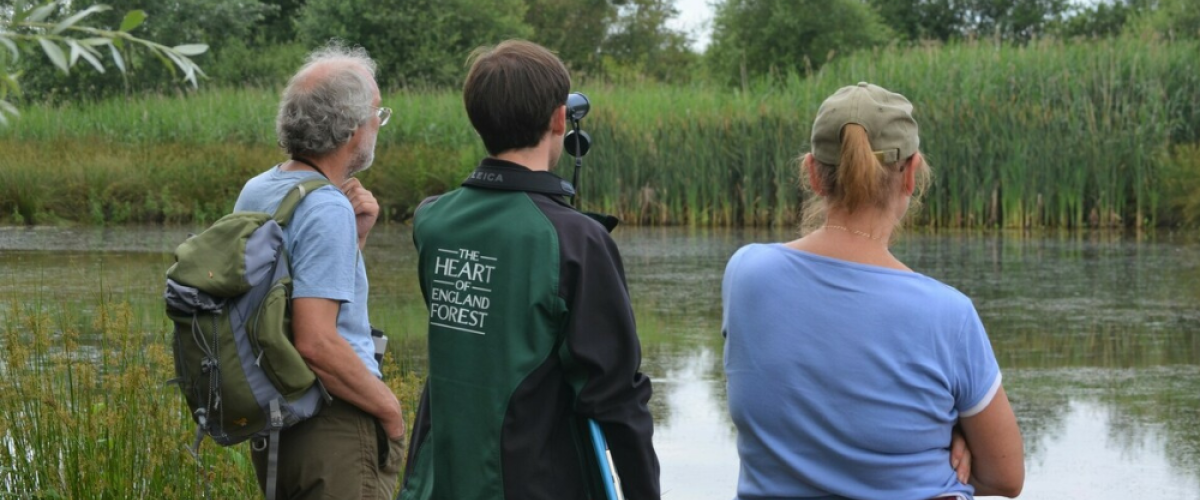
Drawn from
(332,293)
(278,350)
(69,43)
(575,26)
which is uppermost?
(575,26)

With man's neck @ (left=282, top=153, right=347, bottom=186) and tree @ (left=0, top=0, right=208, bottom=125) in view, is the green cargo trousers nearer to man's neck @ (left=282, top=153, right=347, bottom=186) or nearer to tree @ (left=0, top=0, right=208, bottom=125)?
man's neck @ (left=282, top=153, right=347, bottom=186)

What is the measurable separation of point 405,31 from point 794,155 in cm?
1772

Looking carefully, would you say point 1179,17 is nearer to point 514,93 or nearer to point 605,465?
point 514,93

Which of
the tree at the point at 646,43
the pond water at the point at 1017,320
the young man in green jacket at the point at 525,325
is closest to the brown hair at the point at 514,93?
the young man in green jacket at the point at 525,325

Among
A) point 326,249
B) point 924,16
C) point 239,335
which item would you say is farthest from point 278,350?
point 924,16

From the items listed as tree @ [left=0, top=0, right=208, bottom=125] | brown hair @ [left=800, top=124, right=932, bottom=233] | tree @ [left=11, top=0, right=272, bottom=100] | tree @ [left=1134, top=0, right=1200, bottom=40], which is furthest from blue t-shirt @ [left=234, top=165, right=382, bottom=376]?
tree @ [left=1134, top=0, right=1200, bottom=40]

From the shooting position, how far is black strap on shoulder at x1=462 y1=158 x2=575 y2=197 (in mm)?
3002

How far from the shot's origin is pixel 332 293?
345 centimetres

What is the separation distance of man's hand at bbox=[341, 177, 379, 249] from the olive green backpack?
43 centimetres

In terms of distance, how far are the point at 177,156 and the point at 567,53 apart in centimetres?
2964

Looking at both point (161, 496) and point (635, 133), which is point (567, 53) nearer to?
point (635, 133)

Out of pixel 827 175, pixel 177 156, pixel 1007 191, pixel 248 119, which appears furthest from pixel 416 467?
pixel 248 119

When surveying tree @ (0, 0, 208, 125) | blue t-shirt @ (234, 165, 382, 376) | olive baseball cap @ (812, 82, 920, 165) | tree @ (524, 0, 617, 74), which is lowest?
blue t-shirt @ (234, 165, 382, 376)

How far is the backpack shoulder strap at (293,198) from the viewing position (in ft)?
11.4
